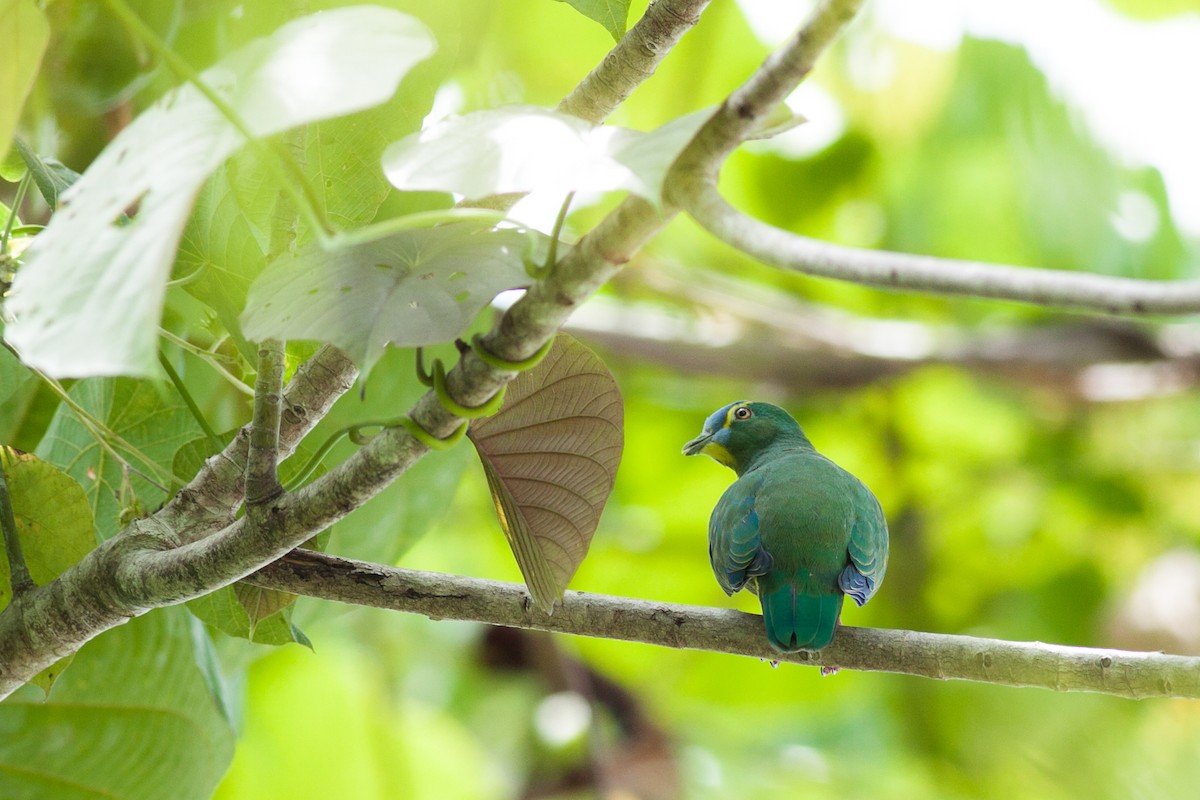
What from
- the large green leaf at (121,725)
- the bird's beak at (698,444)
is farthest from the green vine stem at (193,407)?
the bird's beak at (698,444)

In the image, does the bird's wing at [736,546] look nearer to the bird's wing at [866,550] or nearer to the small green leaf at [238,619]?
the bird's wing at [866,550]

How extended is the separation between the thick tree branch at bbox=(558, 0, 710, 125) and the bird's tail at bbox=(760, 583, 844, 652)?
11.8 inches

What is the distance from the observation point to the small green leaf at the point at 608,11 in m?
0.56

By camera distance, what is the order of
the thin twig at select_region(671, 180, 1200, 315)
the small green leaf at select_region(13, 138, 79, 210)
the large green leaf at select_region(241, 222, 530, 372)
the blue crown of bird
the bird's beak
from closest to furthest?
the thin twig at select_region(671, 180, 1200, 315) → the large green leaf at select_region(241, 222, 530, 372) → the small green leaf at select_region(13, 138, 79, 210) → the blue crown of bird → the bird's beak

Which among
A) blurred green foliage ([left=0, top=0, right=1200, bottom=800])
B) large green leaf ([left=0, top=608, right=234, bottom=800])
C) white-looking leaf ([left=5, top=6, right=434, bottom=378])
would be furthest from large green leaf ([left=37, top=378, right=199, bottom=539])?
blurred green foliage ([left=0, top=0, right=1200, bottom=800])

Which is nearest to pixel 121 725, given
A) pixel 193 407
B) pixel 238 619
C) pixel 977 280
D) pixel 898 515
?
pixel 238 619

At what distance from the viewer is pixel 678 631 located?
569 mm

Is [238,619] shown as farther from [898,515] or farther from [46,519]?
[898,515]

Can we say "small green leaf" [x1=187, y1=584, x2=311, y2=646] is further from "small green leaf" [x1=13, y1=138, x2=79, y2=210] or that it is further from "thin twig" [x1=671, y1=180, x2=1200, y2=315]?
"thin twig" [x1=671, y1=180, x2=1200, y2=315]

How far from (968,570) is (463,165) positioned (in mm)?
1918

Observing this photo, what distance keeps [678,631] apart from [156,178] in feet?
1.14

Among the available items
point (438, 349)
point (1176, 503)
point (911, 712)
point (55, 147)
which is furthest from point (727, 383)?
point (55, 147)

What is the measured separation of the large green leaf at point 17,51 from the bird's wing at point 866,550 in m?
0.55

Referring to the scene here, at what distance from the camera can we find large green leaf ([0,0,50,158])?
0.47m
